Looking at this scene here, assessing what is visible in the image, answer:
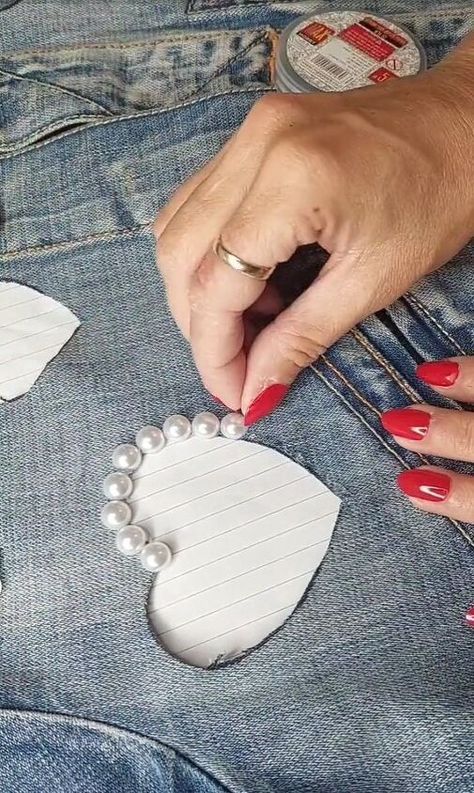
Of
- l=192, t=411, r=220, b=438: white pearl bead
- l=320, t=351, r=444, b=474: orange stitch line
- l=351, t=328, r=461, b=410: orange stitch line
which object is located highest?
l=351, t=328, r=461, b=410: orange stitch line

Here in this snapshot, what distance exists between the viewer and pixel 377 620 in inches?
25.2

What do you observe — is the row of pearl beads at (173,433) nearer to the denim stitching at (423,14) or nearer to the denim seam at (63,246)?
the denim seam at (63,246)

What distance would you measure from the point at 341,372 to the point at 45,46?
1.54 ft

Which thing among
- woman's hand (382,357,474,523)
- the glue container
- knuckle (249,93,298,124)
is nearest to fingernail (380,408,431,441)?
woman's hand (382,357,474,523)

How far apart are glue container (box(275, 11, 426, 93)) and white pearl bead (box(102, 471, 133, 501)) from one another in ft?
1.37

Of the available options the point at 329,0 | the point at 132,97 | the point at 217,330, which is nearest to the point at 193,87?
the point at 132,97

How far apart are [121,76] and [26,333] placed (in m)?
0.30

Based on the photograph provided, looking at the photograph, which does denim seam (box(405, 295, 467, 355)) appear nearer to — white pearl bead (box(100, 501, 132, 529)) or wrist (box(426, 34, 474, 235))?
wrist (box(426, 34, 474, 235))

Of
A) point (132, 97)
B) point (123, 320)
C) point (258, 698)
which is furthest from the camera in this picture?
point (132, 97)

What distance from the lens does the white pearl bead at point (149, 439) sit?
0.70 meters

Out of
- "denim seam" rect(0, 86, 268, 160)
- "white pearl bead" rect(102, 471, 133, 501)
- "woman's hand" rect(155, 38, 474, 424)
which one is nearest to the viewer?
"woman's hand" rect(155, 38, 474, 424)

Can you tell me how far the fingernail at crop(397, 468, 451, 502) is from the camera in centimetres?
66

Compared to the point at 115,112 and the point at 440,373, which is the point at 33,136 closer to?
the point at 115,112

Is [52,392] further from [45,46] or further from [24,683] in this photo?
[45,46]
